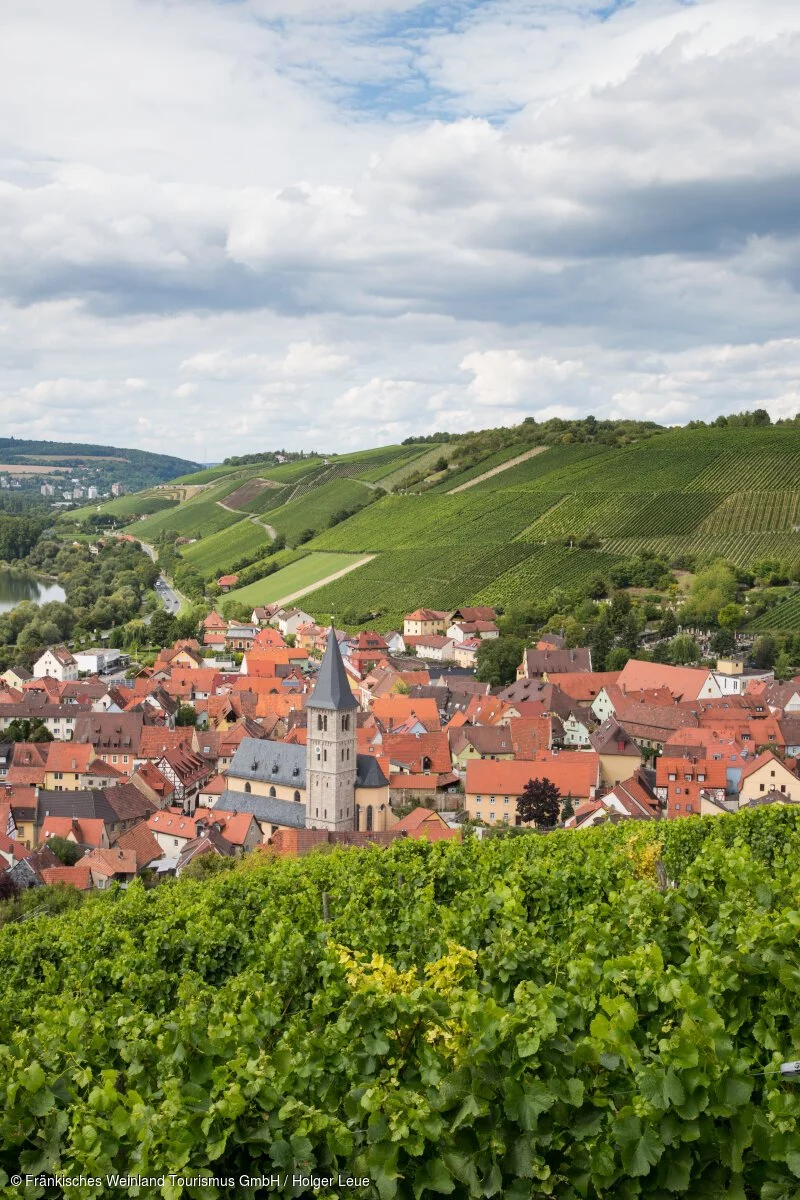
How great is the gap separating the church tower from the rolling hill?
53.3m

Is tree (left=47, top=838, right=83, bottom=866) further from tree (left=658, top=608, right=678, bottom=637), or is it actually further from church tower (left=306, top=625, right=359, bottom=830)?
tree (left=658, top=608, right=678, bottom=637)

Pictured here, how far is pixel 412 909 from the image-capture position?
802 inches

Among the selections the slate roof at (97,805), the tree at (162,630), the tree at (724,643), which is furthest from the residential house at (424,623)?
the slate roof at (97,805)

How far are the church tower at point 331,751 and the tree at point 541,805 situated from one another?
751cm

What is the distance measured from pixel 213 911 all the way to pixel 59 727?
168 ft

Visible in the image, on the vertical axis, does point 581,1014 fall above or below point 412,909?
above

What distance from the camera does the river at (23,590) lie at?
437 ft

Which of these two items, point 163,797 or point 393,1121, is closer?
point 393,1121

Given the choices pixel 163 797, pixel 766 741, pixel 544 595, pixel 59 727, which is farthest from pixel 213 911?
pixel 544 595

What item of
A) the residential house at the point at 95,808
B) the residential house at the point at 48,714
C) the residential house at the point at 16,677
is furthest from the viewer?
the residential house at the point at 16,677

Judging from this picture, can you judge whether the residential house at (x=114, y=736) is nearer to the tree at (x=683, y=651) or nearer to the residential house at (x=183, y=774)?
the residential house at (x=183, y=774)

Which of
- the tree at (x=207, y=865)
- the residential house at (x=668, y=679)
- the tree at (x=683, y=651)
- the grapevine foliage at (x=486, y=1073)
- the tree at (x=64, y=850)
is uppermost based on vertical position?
the grapevine foliage at (x=486, y=1073)

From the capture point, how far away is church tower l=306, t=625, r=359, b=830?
1777 inches

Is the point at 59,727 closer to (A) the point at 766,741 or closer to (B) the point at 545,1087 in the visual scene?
(A) the point at 766,741
